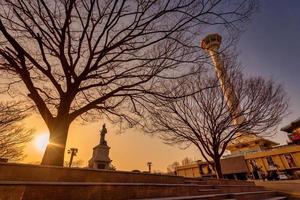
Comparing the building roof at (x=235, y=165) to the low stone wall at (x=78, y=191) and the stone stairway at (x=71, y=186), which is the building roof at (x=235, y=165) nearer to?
the stone stairway at (x=71, y=186)

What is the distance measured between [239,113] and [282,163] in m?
22.3

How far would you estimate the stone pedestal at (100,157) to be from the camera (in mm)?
15633

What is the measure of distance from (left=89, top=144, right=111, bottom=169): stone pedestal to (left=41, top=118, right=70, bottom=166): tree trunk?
10985 mm

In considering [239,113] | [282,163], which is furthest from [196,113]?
[282,163]

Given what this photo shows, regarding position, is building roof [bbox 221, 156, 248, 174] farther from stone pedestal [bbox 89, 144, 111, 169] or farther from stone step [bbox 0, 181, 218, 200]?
stone step [bbox 0, 181, 218, 200]

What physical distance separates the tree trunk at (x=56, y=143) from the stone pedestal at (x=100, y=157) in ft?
36.0

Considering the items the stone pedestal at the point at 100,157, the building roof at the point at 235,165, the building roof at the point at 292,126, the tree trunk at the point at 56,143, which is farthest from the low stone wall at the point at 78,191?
the building roof at the point at 292,126

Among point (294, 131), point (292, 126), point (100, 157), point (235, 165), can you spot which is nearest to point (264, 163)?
point (235, 165)

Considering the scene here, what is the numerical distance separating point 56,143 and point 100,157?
1170 centimetres

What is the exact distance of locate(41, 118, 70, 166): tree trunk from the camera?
203 inches

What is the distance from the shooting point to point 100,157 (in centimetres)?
1619

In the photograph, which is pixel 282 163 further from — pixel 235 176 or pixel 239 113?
pixel 239 113

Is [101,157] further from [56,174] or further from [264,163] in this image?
[264,163]

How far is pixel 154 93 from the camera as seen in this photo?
22.9ft
